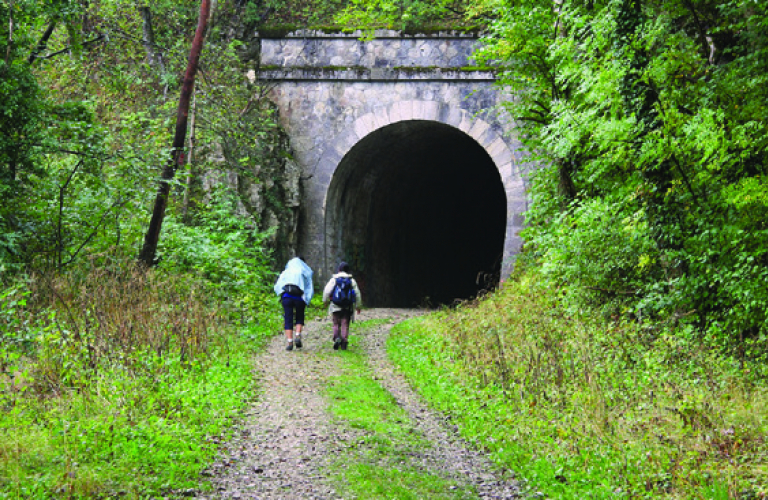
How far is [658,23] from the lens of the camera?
7.75m

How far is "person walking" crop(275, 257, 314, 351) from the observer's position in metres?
10.5

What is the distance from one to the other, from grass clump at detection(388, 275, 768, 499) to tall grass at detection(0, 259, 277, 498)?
2431 mm

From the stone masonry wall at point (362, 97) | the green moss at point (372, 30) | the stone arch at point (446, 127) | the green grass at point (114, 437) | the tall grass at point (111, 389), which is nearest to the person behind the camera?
the green grass at point (114, 437)

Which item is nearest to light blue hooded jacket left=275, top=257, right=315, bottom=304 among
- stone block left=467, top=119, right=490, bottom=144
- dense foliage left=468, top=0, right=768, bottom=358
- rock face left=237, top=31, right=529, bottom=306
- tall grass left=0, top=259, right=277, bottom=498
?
tall grass left=0, top=259, right=277, bottom=498

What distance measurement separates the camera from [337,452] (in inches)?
229

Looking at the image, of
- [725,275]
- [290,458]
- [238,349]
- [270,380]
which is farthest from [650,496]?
[238,349]

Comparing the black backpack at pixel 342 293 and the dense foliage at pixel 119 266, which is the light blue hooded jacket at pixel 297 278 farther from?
the dense foliage at pixel 119 266

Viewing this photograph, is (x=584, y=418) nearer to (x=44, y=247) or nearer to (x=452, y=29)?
(x=44, y=247)

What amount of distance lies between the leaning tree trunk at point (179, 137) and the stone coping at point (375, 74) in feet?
17.7

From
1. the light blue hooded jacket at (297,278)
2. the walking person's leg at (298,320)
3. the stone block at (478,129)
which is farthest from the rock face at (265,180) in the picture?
the walking person's leg at (298,320)

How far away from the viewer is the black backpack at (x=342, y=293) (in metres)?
10.7

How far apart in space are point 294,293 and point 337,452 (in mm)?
4952

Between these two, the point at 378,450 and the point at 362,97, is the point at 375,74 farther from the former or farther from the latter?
the point at 378,450

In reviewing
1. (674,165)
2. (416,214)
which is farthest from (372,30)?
(674,165)
